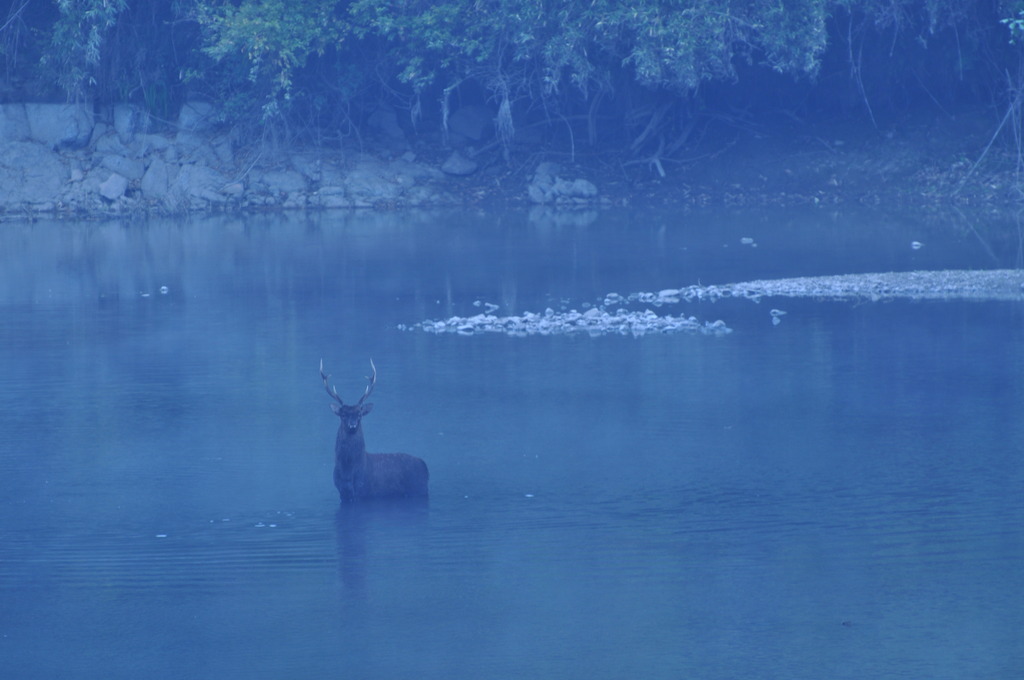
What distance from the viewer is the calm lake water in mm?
6426

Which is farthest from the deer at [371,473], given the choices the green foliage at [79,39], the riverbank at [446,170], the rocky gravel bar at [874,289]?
the green foliage at [79,39]

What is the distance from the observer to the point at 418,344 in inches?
539

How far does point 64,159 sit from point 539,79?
979cm

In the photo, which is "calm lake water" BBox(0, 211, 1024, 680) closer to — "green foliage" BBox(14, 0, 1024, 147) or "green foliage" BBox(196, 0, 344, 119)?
"green foliage" BBox(14, 0, 1024, 147)

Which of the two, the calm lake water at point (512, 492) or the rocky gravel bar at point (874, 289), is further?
the rocky gravel bar at point (874, 289)

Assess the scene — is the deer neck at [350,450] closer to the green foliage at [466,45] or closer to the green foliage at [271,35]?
the green foliage at [466,45]

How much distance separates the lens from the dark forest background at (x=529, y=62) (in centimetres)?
2592

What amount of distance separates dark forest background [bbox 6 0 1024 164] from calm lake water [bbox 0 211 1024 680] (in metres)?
10.3

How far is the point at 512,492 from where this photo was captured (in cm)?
877

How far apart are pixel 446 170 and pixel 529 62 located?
9.32 ft

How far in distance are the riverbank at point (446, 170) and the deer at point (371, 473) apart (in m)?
19.7

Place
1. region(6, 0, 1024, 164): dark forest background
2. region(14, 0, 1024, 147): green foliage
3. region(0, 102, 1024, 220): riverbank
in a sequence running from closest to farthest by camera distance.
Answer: region(14, 0, 1024, 147): green foliage
region(6, 0, 1024, 164): dark forest background
region(0, 102, 1024, 220): riverbank

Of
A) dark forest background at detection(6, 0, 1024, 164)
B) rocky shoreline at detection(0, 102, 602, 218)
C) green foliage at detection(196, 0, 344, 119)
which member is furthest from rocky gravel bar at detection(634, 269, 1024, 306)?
green foliage at detection(196, 0, 344, 119)

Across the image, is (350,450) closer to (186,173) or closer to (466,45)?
(466,45)
